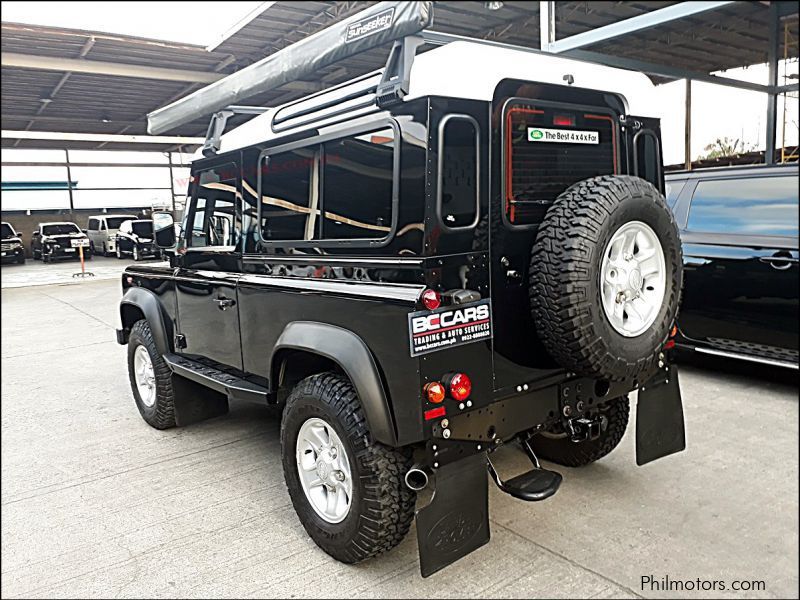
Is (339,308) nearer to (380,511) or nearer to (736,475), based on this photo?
(380,511)

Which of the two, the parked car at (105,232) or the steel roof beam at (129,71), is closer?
the steel roof beam at (129,71)

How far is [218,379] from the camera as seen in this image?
375cm

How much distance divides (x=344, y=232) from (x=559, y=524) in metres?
1.79

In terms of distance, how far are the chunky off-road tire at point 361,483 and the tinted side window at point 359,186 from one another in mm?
698

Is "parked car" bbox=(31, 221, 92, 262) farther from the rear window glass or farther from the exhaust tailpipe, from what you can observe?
the exhaust tailpipe

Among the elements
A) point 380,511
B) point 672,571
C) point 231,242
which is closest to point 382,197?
point 380,511

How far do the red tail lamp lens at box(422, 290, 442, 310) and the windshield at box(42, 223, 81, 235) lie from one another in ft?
79.0

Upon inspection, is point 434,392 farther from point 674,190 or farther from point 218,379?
point 674,190

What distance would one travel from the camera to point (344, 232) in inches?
117

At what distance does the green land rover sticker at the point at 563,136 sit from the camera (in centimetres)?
278

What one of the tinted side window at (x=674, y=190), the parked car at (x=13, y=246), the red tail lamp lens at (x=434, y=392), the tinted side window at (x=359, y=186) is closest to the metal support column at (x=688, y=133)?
the tinted side window at (x=674, y=190)

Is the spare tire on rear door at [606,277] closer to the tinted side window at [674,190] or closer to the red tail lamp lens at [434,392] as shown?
the red tail lamp lens at [434,392]

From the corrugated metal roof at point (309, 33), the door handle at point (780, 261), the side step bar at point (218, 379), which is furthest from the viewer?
the corrugated metal roof at point (309, 33)

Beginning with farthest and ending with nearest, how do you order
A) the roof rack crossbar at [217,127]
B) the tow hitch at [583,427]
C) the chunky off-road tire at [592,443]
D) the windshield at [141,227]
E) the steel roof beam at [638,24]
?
the windshield at [141,227]
the steel roof beam at [638,24]
the roof rack crossbar at [217,127]
the chunky off-road tire at [592,443]
the tow hitch at [583,427]
